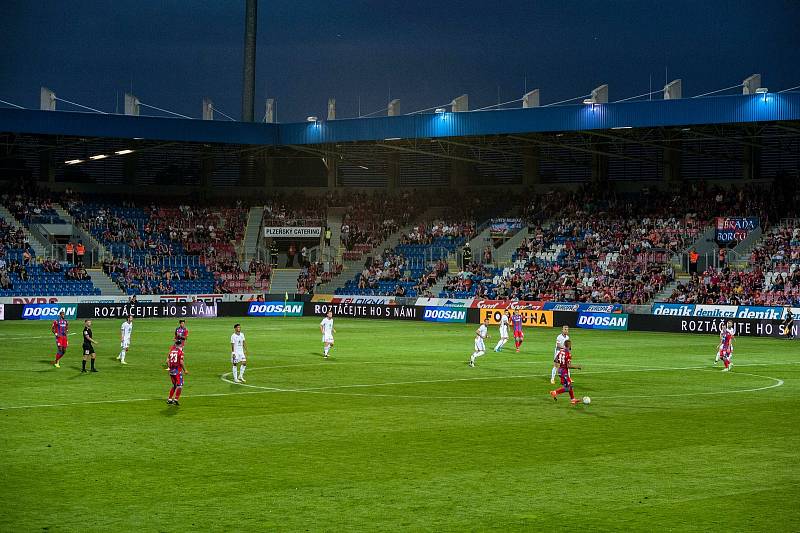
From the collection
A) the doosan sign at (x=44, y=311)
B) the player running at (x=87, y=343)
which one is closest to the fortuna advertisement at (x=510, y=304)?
the doosan sign at (x=44, y=311)

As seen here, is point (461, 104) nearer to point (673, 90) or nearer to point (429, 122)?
point (429, 122)

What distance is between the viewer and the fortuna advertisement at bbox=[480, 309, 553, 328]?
206 feet

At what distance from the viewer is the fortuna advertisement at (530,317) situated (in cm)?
6268

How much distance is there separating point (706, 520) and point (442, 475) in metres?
4.94

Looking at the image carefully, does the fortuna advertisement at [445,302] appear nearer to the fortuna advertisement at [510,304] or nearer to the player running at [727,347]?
the fortuna advertisement at [510,304]

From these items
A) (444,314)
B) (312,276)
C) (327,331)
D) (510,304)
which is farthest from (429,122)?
(327,331)

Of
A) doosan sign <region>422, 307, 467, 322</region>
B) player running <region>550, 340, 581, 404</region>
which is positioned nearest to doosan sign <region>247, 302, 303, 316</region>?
doosan sign <region>422, 307, 467, 322</region>

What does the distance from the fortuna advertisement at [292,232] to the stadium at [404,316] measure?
0.60 ft

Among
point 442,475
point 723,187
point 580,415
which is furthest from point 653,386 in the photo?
point 723,187

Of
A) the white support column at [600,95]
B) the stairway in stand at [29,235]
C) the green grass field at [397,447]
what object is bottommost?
the green grass field at [397,447]

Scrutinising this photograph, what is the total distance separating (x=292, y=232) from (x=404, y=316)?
17128 mm

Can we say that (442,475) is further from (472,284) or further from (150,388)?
(472,284)

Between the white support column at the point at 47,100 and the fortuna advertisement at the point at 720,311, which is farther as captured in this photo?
the white support column at the point at 47,100

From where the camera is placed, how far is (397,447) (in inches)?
828
